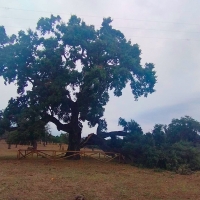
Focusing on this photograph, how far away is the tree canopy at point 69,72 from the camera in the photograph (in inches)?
823

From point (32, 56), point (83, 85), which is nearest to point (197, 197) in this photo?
point (83, 85)

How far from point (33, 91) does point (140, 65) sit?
8.98 m

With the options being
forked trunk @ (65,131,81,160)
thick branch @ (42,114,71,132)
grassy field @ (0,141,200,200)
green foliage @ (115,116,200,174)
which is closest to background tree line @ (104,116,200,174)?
green foliage @ (115,116,200,174)

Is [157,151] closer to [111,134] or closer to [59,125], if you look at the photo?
[111,134]

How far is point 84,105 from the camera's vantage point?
70.7 feet

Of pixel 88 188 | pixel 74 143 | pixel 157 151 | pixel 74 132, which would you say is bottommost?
pixel 88 188

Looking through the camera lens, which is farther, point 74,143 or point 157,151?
point 74,143

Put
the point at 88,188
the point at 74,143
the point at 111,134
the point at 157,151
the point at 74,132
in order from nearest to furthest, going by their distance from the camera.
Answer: the point at 88,188 → the point at 157,151 → the point at 74,132 → the point at 74,143 → the point at 111,134

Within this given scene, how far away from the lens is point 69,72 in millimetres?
20984

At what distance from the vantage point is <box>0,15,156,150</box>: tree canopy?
2091 centimetres

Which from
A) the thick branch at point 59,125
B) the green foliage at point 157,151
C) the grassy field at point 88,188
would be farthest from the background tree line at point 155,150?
the grassy field at point 88,188

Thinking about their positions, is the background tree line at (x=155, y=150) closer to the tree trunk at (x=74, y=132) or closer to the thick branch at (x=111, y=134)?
the thick branch at (x=111, y=134)

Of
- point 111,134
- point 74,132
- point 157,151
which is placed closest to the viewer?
point 157,151

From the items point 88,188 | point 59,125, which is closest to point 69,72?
point 59,125
